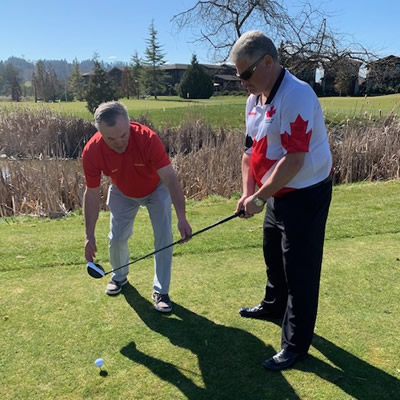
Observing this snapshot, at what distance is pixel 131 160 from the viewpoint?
10.3 feet

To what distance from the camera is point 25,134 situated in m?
12.7

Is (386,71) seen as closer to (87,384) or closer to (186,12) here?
(186,12)

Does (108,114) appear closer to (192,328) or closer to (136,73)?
(192,328)

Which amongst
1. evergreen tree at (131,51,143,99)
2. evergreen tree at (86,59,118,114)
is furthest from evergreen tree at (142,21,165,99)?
evergreen tree at (86,59,118,114)

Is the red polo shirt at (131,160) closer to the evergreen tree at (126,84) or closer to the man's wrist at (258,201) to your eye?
the man's wrist at (258,201)

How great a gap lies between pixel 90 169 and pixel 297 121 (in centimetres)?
170

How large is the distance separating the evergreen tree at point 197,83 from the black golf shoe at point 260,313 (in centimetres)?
2842

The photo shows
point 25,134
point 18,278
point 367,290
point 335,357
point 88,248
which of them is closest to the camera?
point 335,357

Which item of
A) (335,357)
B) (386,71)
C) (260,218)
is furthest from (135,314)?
(386,71)

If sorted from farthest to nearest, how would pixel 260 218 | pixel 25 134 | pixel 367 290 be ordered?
1. pixel 25 134
2. pixel 260 218
3. pixel 367 290

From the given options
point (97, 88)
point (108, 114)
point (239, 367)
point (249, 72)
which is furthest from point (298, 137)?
point (97, 88)

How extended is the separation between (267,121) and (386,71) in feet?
41.4

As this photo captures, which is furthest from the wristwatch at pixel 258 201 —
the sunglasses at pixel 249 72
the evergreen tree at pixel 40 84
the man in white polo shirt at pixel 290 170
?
the evergreen tree at pixel 40 84

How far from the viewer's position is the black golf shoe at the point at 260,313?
10.3 ft
